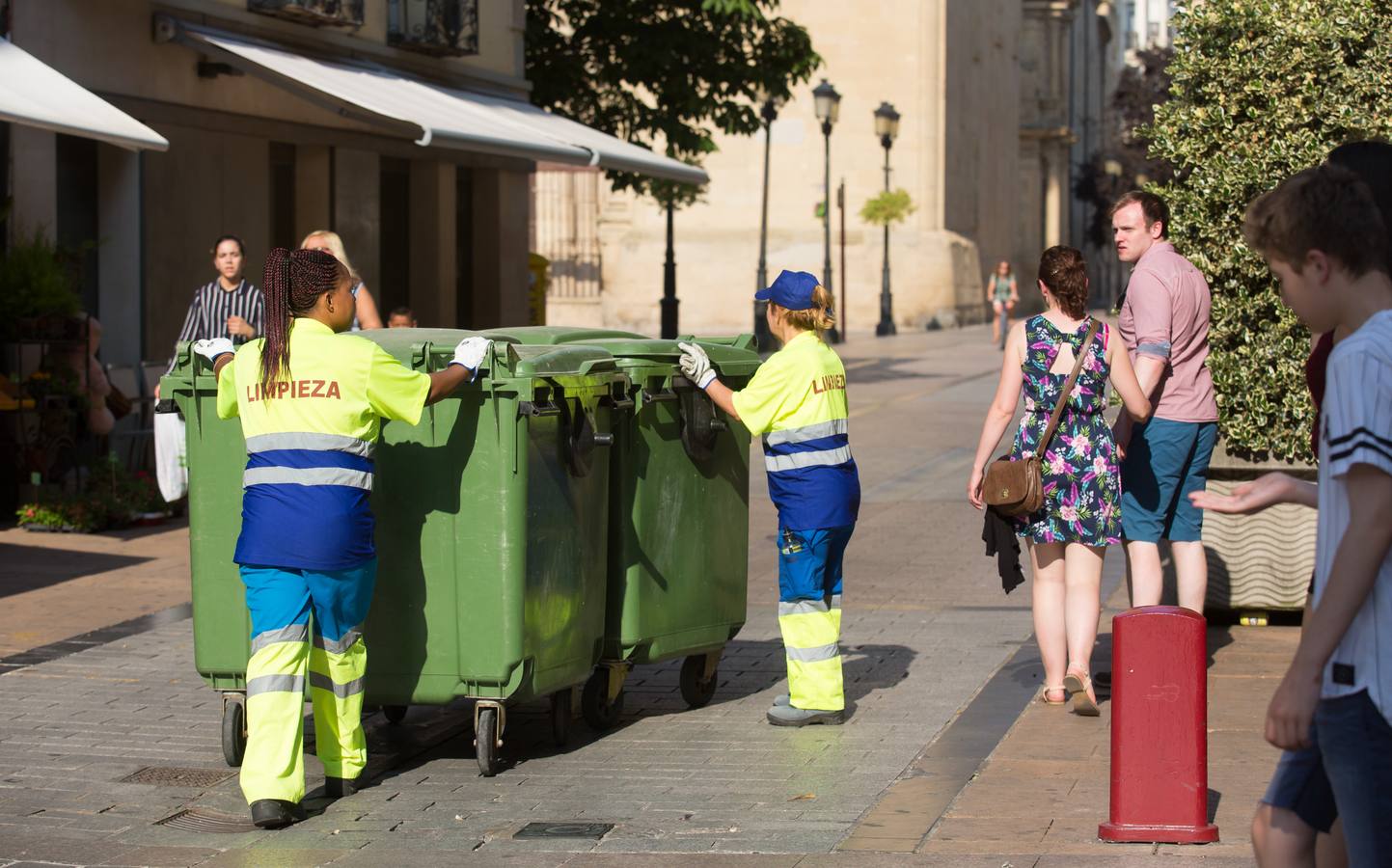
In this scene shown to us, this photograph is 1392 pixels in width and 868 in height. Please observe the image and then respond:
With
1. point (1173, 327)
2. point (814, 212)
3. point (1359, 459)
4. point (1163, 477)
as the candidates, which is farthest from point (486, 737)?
point (814, 212)

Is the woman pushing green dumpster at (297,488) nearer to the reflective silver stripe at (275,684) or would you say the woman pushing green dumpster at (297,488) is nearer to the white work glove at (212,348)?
the reflective silver stripe at (275,684)

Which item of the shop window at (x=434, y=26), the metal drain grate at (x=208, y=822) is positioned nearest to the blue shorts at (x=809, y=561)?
the metal drain grate at (x=208, y=822)

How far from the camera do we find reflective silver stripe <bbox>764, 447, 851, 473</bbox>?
7.18 meters

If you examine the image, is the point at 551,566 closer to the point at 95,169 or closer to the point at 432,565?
the point at 432,565

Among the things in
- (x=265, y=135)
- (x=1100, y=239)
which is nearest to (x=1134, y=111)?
(x=1100, y=239)

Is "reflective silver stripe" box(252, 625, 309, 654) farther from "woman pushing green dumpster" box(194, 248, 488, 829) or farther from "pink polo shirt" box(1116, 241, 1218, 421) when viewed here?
"pink polo shirt" box(1116, 241, 1218, 421)

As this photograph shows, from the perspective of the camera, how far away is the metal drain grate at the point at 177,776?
657 centimetres

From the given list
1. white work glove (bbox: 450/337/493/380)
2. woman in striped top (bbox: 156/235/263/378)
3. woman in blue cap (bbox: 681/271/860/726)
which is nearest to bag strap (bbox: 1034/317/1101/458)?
woman in blue cap (bbox: 681/271/860/726)

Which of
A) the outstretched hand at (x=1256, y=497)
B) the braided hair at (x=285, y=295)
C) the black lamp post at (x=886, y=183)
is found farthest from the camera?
the black lamp post at (x=886, y=183)

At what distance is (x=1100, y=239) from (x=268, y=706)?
210 feet

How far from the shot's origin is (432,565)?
6535 millimetres

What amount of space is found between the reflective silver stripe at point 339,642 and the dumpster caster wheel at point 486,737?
52cm

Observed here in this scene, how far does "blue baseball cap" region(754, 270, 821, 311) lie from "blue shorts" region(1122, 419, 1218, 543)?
4.62 ft

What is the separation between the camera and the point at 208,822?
20.0ft
